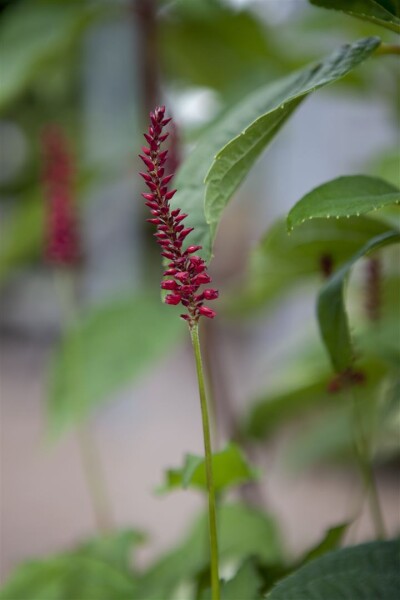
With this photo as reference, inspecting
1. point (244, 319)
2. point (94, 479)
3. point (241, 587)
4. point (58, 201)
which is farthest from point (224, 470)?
point (94, 479)

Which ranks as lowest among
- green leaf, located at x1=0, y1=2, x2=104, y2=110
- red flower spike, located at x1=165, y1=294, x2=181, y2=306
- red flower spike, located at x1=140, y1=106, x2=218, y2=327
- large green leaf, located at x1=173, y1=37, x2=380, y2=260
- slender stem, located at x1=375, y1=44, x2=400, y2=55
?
red flower spike, located at x1=165, y1=294, x2=181, y2=306

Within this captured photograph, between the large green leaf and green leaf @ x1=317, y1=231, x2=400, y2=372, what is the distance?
50mm

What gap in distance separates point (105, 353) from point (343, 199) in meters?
0.41

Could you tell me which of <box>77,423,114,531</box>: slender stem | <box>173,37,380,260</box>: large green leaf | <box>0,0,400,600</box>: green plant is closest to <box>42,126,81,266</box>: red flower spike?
<box>0,0,400,600</box>: green plant

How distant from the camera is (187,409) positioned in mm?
2197

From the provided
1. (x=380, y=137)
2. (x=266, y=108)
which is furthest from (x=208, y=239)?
(x=380, y=137)

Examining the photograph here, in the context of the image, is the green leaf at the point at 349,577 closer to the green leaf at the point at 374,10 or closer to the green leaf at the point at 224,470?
the green leaf at the point at 224,470

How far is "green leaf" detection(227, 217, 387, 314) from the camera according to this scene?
0.36 metres

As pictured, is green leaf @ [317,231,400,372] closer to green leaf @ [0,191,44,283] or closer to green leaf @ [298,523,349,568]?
green leaf @ [298,523,349,568]

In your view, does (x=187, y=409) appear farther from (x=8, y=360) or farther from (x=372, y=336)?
(x=372, y=336)

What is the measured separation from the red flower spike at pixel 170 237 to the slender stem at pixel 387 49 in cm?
12

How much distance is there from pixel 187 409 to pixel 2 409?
1.66ft

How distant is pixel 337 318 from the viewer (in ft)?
0.96

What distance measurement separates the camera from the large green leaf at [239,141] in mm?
255
